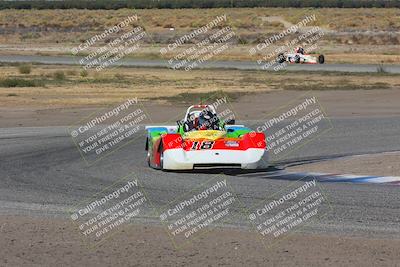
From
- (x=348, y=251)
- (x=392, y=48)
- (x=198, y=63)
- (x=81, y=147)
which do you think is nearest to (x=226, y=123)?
(x=81, y=147)

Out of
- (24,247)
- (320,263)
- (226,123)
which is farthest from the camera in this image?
(226,123)

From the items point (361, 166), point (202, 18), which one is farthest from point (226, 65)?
point (202, 18)

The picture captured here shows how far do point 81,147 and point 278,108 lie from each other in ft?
41.7

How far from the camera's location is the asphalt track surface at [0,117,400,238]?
12.1 meters

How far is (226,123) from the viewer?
18.4 m

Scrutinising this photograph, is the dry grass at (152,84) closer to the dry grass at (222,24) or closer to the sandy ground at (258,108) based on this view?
the sandy ground at (258,108)

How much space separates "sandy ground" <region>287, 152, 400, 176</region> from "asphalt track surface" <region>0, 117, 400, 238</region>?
2.67 feet

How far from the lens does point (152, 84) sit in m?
41.9

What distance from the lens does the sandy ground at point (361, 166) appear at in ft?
56.1

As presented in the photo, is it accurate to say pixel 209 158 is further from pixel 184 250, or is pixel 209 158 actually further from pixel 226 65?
pixel 226 65

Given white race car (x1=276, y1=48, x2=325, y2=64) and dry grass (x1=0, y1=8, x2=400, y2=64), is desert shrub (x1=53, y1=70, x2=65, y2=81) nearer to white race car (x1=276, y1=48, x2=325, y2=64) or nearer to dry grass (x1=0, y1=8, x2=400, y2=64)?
white race car (x1=276, y1=48, x2=325, y2=64)

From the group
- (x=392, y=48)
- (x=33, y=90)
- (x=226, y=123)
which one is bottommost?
(x=392, y=48)

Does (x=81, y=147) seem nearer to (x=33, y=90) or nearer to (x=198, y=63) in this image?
(x=33, y=90)

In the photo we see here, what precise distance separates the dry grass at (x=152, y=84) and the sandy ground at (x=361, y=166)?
16.4 m
